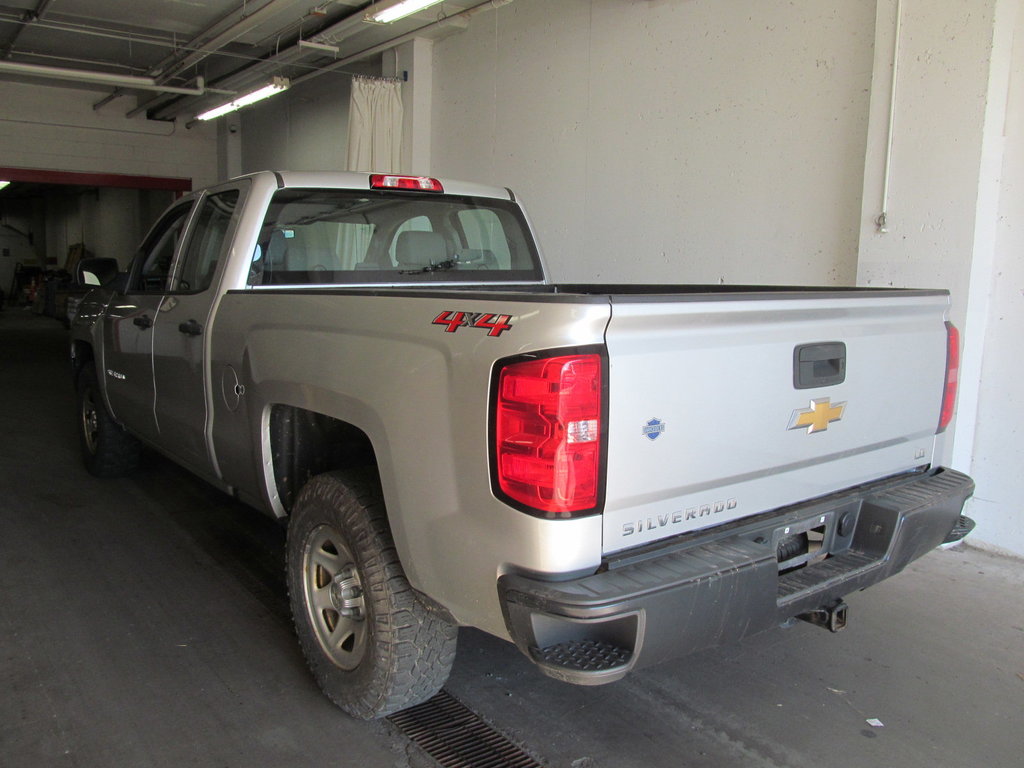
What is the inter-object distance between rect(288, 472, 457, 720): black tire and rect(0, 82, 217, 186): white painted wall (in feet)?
48.2

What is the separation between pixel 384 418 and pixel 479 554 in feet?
1.69

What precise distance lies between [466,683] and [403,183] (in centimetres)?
225

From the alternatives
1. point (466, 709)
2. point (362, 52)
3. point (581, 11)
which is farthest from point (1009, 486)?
point (362, 52)

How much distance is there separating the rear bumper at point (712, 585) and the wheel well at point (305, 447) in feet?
4.13

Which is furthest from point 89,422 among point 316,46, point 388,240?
point 316,46

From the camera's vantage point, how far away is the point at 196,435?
3.72 metres

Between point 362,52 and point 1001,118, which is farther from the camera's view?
point 362,52

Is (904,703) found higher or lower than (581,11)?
lower

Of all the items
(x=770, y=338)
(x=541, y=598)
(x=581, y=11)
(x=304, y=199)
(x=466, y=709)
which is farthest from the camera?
(x=581, y=11)

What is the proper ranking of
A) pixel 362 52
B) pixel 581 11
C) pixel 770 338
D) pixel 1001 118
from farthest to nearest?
pixel 362 52, pixel 581 11, pixel 1001 118, pixel 770 338

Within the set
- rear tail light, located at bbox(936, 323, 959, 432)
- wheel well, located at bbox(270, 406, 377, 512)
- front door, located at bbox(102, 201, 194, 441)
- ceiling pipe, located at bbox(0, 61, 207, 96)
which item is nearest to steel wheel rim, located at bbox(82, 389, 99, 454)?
front door, located at bbox(102, 201, 194, 441)

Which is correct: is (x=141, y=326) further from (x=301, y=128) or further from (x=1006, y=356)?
(x=301, y=128)

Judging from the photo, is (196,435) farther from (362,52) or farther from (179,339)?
(362,52)

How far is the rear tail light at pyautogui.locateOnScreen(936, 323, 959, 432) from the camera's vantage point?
298 cm
